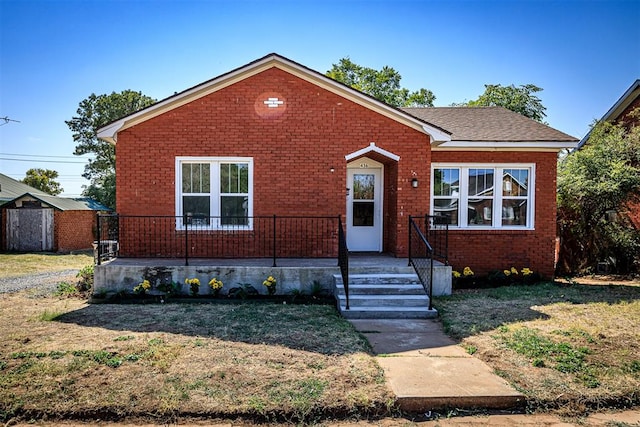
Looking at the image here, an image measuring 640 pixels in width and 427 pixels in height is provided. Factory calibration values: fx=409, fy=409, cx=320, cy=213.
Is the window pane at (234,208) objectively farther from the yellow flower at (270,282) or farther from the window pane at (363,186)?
the window pane at (363,186)

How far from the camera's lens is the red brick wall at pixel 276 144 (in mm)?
9273

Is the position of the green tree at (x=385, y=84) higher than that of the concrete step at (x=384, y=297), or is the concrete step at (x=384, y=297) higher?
the green tree at (x=385, y=84)

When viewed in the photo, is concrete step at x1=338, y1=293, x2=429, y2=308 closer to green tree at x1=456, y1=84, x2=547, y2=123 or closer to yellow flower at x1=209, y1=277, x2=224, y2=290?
yellow flower at x1=209, y1=277, x2=224, y2=290

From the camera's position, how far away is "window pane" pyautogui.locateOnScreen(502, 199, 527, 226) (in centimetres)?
1051

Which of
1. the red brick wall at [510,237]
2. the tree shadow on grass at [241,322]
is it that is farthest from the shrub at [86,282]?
the red brick wall at [510,237]

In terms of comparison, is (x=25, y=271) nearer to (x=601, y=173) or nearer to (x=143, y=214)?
(x=143, y=214)

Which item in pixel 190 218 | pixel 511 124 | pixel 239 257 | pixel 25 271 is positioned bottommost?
pixel 25 271

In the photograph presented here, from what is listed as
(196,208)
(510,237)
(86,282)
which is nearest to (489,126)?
(510,237)

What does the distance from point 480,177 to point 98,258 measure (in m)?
9.06

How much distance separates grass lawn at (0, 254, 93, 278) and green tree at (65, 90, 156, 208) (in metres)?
11.6

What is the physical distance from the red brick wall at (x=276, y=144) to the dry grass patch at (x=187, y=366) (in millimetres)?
3041

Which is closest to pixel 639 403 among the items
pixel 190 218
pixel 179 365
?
pixel 179 365

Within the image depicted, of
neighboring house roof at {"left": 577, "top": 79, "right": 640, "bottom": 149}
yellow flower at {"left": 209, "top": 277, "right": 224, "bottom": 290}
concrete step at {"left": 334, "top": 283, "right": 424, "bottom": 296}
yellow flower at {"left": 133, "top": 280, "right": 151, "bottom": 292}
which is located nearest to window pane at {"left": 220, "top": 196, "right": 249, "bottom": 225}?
yellow flower at {"left": 209, "top": 277, "right": 224, "bottom": 290}

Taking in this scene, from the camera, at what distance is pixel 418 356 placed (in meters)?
5.13
